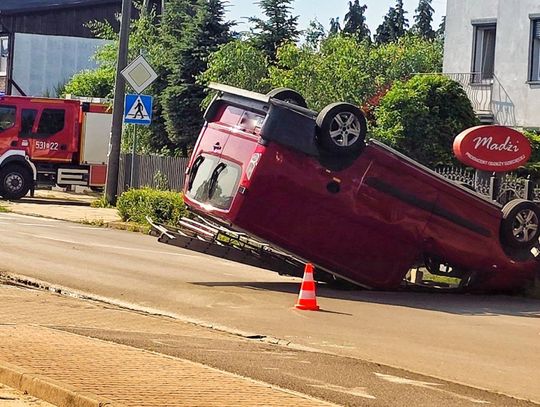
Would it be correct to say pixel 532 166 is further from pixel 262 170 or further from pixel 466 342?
pixel 466 342

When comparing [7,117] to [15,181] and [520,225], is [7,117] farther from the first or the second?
[520,225]

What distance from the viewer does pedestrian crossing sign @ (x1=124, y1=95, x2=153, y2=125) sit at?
27.3 metres

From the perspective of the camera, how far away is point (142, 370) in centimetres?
875

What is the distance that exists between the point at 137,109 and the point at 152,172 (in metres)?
6.05

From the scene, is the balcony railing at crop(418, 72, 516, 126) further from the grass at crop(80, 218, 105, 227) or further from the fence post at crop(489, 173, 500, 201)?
the fence post at crop(489, 173, 500, 201)

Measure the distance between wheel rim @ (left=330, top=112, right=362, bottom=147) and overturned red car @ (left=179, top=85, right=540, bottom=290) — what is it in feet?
0.05

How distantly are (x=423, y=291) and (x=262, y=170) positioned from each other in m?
3.50

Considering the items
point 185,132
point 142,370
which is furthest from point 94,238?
point 185,132

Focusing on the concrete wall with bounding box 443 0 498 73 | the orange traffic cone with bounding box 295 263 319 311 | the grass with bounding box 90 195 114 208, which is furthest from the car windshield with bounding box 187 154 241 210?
the concrete wall with bounding box 443 0 498 73

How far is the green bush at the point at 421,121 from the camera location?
2720cm

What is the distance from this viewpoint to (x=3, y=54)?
65625 millimetres

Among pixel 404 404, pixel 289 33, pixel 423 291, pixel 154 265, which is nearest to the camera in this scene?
pixel 404 404

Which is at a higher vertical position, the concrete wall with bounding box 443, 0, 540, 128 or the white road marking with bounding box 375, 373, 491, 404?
the concrete wall with bounding box 443, 0, 540, 128

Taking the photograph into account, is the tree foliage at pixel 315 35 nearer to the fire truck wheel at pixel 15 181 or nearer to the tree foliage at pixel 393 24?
the fire truck wheel at pixel 15 181
